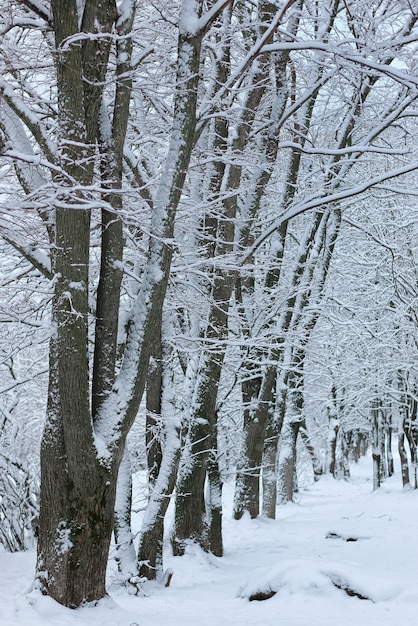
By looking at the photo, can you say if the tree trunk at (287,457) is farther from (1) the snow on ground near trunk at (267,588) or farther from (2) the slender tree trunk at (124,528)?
(2) the slender tree trunk at (124,528)

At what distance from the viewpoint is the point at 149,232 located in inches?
220

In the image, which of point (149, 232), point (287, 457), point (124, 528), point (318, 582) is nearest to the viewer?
point (149, 232)

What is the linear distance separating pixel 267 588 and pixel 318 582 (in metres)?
0.56

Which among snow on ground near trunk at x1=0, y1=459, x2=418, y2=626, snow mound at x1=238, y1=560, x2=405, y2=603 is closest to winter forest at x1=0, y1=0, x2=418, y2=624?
snow on ground near trunk at x1=0, y1=459, x2=418, y2=626

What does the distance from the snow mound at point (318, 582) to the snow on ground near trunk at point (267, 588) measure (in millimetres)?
11

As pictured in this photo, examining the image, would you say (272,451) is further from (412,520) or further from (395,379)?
(395,379)

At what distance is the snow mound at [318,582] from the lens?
21.9 ft

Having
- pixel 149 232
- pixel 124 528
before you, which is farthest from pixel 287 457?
pixel 149 232

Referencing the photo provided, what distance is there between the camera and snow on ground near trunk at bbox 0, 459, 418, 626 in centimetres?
529

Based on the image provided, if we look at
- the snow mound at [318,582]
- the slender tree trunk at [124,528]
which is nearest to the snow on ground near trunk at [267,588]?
→ the snow mound at [318,582]

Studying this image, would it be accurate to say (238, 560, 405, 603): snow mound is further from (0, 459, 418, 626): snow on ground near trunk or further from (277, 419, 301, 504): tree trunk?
(277, 419, 301, 504): tree trunk

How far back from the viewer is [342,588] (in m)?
6.70

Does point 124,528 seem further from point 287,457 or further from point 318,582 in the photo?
point 287,457

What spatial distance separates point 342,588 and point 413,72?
5.87 metres
